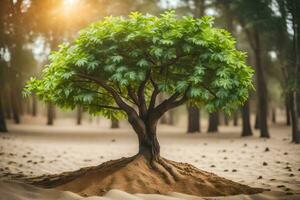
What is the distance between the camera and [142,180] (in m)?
7.54

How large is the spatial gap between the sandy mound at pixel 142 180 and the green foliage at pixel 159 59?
1596 millimetres

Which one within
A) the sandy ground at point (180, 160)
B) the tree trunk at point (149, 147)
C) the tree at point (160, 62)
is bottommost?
the sandy ground at point (180, 160)

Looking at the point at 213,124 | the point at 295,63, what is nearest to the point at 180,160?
the point at 295,63

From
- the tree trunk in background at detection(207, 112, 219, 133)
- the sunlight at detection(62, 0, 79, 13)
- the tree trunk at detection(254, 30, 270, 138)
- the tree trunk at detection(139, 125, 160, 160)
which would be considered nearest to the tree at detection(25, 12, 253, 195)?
the tree trunk at detection(139, 125, 160, 160)

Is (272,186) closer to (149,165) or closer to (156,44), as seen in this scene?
(149,165)

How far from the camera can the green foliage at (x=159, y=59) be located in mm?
Answer: 7477

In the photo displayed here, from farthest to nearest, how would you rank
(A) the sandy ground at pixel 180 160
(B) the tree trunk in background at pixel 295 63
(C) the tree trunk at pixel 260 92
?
(C) the tree trunk at pixel 260 92, (B) the tree trunk in background at pixel 295 63, (A) the sandy ground at pixel 180 160

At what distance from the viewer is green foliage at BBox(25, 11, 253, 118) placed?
7.48m

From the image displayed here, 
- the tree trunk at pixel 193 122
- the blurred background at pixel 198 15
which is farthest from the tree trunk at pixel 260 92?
the tree trunk at pixel 193 122

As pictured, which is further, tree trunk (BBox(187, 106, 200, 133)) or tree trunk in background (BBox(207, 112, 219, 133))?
tree trunk in background (BBox(207, 112, 219, 133))

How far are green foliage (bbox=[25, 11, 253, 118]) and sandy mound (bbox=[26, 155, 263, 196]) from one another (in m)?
1.60

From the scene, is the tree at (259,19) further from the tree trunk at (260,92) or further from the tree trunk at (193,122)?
the tree trunk at (193,122)

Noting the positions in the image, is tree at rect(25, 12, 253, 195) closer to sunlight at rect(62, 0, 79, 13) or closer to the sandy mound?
the sandy mound

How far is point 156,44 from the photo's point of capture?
25.0ft
